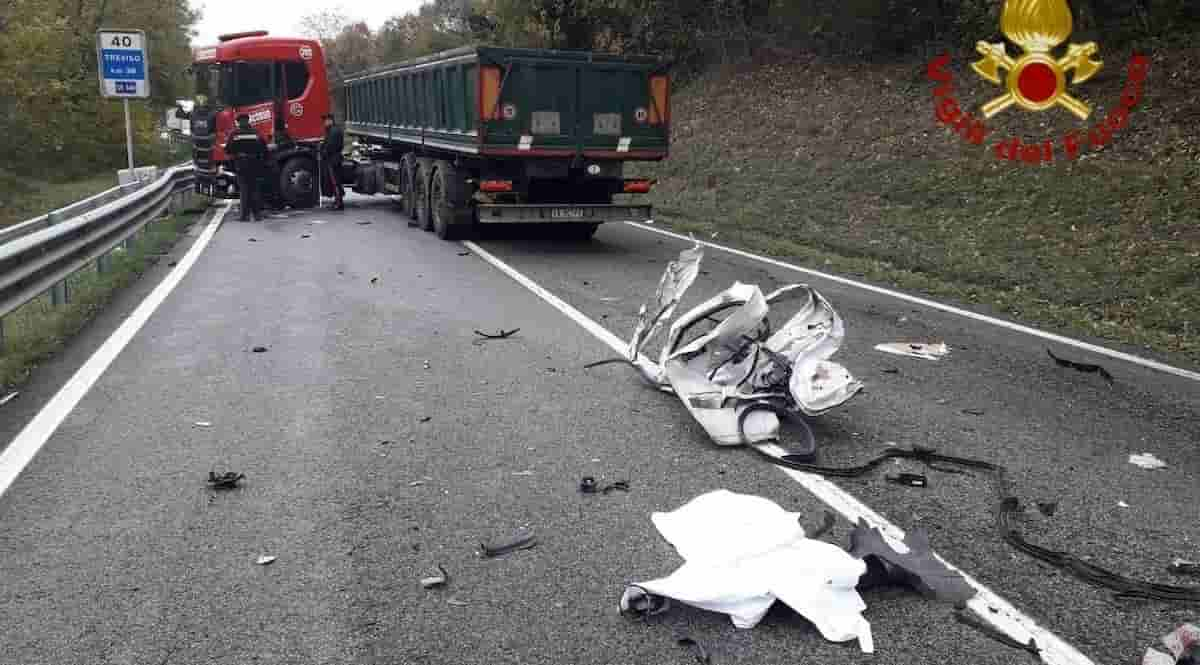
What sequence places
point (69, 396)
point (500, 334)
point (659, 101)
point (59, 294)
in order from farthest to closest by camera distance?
1. point (659, 101)
2. point (59, 294)
3. point (500, 334)
4. point (69, 396)

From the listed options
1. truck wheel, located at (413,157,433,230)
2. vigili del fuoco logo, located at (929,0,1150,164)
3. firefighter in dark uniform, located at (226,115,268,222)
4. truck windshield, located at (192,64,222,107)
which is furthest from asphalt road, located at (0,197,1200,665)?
truck windshield, located at (192,64,222,107)

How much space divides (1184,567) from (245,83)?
1846 centimetres

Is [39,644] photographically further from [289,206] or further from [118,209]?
[289,206]

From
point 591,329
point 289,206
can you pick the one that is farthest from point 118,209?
point 289,206

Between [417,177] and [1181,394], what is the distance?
12497 mm

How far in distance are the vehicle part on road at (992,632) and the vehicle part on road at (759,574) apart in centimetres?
34

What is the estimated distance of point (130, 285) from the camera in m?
11.4

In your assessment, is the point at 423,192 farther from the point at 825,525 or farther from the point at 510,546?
the point at 825,525

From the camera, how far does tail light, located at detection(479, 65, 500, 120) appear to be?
13.3 meters

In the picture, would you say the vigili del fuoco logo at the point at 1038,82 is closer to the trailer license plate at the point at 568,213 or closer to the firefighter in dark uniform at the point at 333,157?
the trailer license plate at the point at 568,213

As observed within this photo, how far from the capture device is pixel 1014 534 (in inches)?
175

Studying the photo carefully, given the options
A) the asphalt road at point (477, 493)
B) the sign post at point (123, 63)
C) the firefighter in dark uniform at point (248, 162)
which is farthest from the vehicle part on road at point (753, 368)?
the sign post at point (123, 63)

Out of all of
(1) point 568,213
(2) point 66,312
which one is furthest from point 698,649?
(1) point 568,213

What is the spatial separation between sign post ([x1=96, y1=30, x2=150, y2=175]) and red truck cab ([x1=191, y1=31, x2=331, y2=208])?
95 cm
